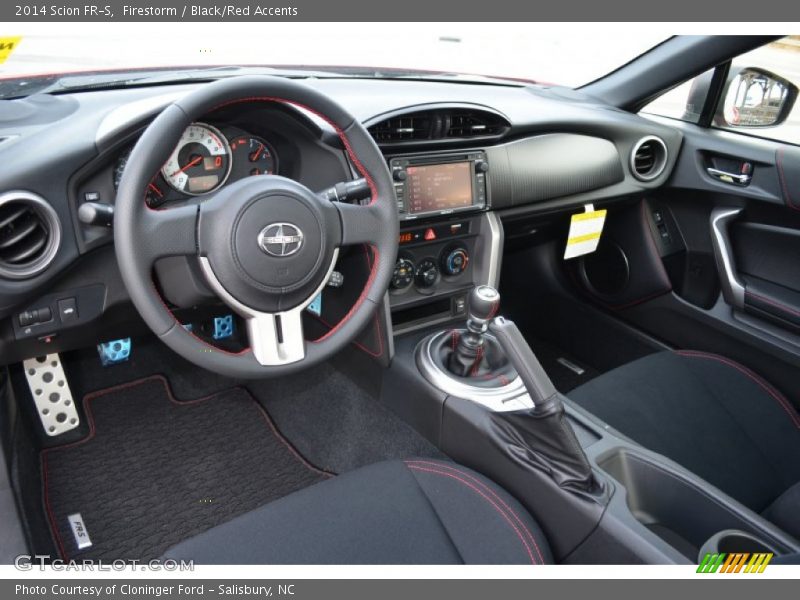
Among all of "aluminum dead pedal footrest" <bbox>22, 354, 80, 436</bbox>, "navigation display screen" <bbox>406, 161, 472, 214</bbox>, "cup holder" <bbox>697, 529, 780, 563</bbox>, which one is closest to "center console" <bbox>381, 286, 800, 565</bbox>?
"cup holder" <bbox>697, 529, 780, 563</bbox>

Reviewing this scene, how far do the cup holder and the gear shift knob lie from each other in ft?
2.38

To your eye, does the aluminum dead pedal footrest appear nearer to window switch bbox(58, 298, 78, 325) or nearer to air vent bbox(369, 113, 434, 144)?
window switch bbox(58, 298, 78, 325)

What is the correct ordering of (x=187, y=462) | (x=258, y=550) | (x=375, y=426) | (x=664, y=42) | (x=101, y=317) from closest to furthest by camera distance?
(x=258, y=550), (x=101, y=317), (x=375, y=426), (x=187, y=462), (x=664, y=42)

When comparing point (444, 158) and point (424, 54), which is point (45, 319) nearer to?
point (444, 158)

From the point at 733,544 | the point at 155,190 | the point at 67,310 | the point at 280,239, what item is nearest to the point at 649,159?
the point at 733,544

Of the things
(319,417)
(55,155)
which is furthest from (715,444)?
(55,155)

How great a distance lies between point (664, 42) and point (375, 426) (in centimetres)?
175

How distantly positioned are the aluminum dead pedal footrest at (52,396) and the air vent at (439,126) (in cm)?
135

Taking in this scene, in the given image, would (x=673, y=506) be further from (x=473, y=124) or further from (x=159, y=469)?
(x=159, y=469)

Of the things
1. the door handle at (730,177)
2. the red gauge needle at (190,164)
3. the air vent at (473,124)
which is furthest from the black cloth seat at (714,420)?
the red gauge needle at (190,164)

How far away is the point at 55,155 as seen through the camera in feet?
4.09

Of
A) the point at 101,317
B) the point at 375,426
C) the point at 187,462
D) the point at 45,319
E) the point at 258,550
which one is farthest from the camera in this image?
the point at 187,462

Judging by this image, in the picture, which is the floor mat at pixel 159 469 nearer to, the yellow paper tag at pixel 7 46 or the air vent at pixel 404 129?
the air vent at pixel 404 129

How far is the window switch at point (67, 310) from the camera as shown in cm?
141
